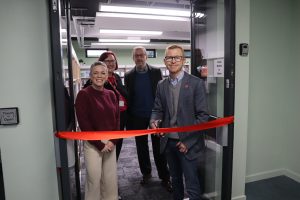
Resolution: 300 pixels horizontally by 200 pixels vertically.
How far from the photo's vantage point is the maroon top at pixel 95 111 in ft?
6.30

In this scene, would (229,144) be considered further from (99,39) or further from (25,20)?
(99,39)

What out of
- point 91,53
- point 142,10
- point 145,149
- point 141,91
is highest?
point 142,10

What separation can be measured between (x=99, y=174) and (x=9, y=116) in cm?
85

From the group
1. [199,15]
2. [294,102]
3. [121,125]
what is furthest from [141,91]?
[294,102]

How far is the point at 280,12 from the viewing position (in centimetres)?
285

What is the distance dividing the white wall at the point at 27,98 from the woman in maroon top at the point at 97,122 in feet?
0.95

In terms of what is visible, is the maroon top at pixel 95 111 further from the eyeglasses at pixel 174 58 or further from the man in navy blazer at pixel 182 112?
the eyeglasses at pixel 174 58

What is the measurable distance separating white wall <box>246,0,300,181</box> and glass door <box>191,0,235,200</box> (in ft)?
2.36

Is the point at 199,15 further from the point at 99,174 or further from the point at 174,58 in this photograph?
the point at 99,174

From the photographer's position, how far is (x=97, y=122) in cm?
198

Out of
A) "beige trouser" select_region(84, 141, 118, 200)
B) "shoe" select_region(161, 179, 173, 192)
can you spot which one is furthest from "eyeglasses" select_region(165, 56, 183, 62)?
"shoe" select_region(161, 179, 173, 192)

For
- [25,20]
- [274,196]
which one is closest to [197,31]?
[25,20]

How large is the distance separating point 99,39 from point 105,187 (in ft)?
19.1

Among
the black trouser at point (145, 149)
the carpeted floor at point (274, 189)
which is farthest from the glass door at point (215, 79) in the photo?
the carpeted floor at point (274, 189)
